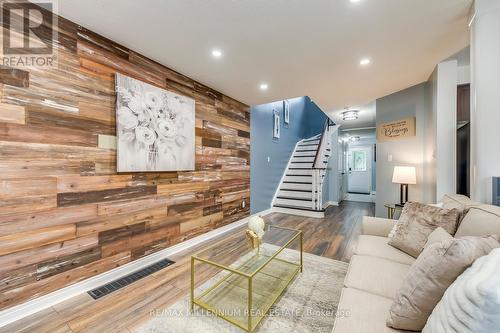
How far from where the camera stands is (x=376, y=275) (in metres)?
1.49

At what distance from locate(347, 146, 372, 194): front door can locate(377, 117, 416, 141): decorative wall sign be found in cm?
591

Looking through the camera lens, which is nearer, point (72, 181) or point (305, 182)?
point (72, 181)

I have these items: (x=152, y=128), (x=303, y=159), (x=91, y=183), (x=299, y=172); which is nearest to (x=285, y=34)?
(x=152, y=128)

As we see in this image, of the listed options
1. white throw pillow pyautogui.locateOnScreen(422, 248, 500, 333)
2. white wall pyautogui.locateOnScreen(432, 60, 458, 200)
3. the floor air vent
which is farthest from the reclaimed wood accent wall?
white wall pyautogui.locateOnScreen(432, 60, 458, 200)

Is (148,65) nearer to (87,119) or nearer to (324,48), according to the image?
(87,119)

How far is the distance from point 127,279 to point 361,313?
7.23ft

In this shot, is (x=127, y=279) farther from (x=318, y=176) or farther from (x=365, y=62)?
(x=318, y=176)

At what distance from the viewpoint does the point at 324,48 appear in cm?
237

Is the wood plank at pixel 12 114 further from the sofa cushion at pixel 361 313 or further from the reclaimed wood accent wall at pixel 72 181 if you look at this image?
the sofa cushion at pixel 361 313

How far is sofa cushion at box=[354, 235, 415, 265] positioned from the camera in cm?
176

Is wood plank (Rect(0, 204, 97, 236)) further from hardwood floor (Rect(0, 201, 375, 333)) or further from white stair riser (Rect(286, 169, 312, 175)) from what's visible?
white stair riser (Rect(286, 169, 312, 175))

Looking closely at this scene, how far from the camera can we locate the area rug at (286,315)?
5.12ft

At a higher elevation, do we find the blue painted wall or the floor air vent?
the blue painted wall

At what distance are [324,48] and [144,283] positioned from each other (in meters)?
3.13
